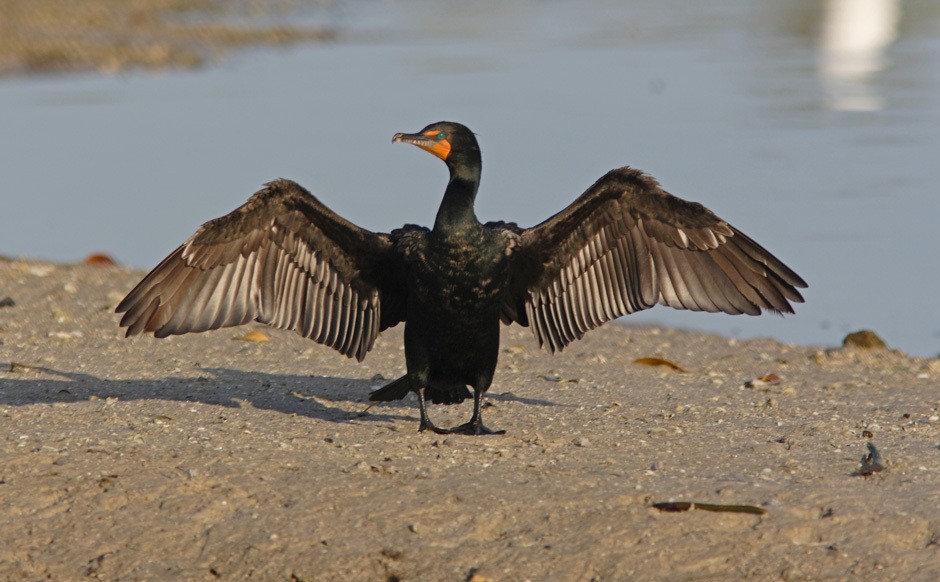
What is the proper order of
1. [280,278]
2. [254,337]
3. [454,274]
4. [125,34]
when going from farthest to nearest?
[125,34]
[254,337]
[280,278]
[454,274]

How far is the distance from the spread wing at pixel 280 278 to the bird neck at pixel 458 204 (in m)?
0.41

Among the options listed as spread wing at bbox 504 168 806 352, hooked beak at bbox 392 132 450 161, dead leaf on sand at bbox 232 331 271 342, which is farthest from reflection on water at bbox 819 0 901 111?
hooked beak at bbox 392 132 450 161

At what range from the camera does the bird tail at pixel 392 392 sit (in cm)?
582

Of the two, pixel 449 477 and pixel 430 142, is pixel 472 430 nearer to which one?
pixel 449 477

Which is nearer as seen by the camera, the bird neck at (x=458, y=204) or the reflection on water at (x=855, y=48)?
the bird neck at (x=458, y=204)

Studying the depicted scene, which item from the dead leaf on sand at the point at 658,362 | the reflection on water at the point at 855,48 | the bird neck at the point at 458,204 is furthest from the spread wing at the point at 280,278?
the reflection on water at the point at 855,48

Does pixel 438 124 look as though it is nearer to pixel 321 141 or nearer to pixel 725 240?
pixel 725 240

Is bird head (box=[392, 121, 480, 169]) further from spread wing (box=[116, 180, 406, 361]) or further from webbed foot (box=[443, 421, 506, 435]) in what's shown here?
webbed foot (box=[443, 421, 506, 435])

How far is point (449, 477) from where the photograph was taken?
15.6 ft

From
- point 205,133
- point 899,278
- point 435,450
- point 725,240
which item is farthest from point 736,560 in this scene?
point 205,133

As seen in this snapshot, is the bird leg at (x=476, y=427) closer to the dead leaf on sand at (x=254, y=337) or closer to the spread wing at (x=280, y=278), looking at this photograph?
the spread wing at (x=280, y=278)

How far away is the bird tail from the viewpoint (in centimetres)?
582

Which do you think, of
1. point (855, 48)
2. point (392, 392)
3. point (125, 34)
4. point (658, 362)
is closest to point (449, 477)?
point (392, 392)

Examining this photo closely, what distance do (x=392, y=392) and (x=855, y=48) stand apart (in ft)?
73.7
